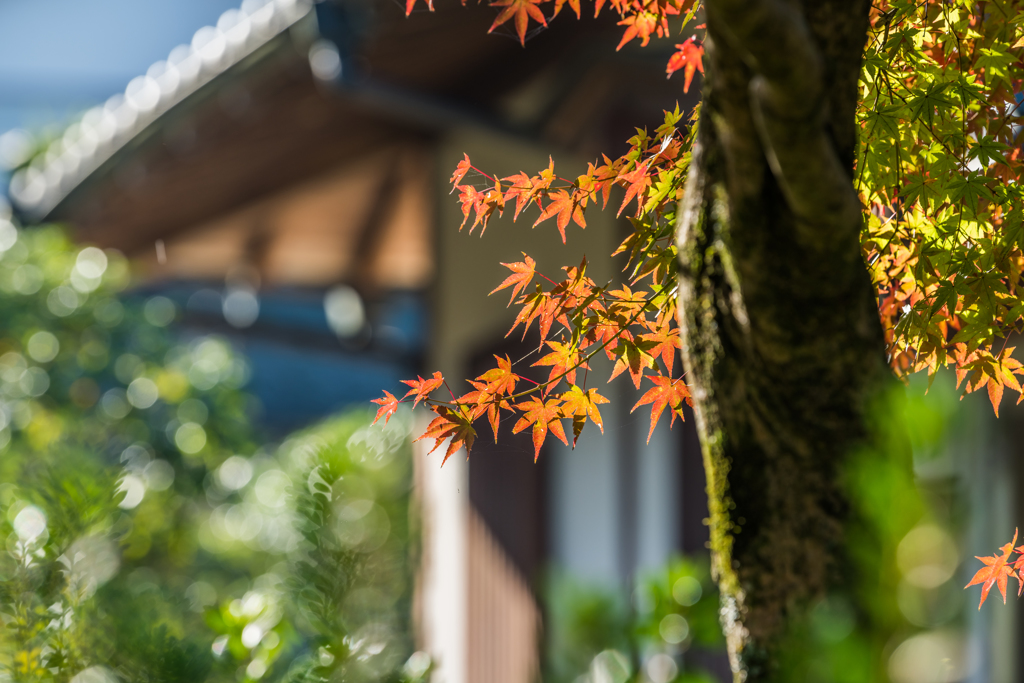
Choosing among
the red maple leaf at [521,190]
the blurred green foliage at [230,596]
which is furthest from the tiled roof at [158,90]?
the red maple leaf at [521,190]

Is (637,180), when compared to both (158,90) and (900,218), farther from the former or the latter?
(158,90)

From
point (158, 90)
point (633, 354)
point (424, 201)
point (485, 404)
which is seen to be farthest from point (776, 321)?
point (424, 201)

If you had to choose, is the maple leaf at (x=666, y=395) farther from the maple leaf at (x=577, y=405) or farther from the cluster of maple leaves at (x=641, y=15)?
the cluster of maple leaves at (x=641, y=15)

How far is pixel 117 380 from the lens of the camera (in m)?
4.37

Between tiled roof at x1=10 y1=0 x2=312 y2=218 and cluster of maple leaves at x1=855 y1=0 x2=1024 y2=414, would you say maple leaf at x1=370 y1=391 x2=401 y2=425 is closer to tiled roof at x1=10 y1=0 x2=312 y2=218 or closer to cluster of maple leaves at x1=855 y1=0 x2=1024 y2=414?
cluster of maple leaves at x1=855 y1=0 x2=1024 y2=414

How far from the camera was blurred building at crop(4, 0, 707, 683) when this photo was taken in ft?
10.6

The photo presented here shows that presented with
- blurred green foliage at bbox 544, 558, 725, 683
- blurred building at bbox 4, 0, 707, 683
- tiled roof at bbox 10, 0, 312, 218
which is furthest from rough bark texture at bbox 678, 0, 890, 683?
tiled roof at bbox 10, 0, 312, 218

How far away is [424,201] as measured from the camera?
549cm

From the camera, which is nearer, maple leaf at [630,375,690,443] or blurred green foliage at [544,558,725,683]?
blurred green foliage at [544,558,725,683]

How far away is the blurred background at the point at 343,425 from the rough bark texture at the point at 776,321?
171mm

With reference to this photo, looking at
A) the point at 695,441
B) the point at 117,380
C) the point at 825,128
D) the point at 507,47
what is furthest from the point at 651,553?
the point at 117,380

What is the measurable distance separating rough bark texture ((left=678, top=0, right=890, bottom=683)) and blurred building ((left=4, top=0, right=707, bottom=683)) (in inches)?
45.1

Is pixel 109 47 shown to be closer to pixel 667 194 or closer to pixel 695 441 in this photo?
pixel 695 441

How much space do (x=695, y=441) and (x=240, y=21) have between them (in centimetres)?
272
